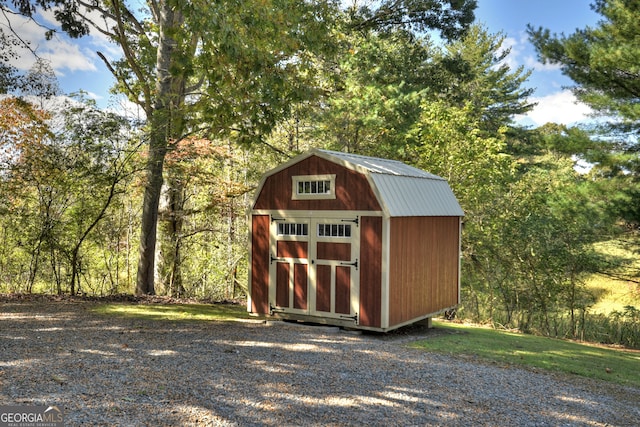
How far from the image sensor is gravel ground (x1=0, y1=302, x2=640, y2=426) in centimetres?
446

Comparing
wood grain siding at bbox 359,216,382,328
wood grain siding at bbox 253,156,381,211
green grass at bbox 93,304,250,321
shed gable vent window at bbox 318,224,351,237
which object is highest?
wood grain siding at bbox 253,156,381,211

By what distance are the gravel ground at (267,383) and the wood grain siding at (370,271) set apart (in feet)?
1.40

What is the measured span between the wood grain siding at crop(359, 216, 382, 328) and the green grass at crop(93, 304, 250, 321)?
255cm

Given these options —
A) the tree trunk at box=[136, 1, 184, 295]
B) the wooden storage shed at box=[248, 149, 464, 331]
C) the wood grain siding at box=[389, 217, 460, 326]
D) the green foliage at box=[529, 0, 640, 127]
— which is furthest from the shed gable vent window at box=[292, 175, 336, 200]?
the green foliage at box=[529, 0, 640, 127]

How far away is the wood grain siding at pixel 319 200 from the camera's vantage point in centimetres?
815

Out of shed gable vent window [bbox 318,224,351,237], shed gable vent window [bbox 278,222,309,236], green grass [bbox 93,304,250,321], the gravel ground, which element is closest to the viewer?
the gravel ground

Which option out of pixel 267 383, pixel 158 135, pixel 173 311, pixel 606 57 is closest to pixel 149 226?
pixel 158 135

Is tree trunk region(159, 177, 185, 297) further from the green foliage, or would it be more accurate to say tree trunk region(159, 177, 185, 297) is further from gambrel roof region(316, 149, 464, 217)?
the green foliage

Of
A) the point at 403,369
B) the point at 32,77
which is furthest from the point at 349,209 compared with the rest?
the point at 32,77

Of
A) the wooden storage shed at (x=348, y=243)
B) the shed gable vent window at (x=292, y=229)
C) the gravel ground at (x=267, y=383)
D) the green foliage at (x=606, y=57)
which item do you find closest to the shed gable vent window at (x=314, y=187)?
the wooden storage shed at (x=348, y=243)

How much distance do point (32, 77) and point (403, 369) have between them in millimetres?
9840

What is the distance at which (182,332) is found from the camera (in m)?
7.61

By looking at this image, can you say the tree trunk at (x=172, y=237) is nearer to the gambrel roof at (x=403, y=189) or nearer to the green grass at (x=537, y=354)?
the gambrel roof at (x=403, y=189)

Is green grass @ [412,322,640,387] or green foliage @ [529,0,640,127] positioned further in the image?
green foliage @ [529,0,640,127]
